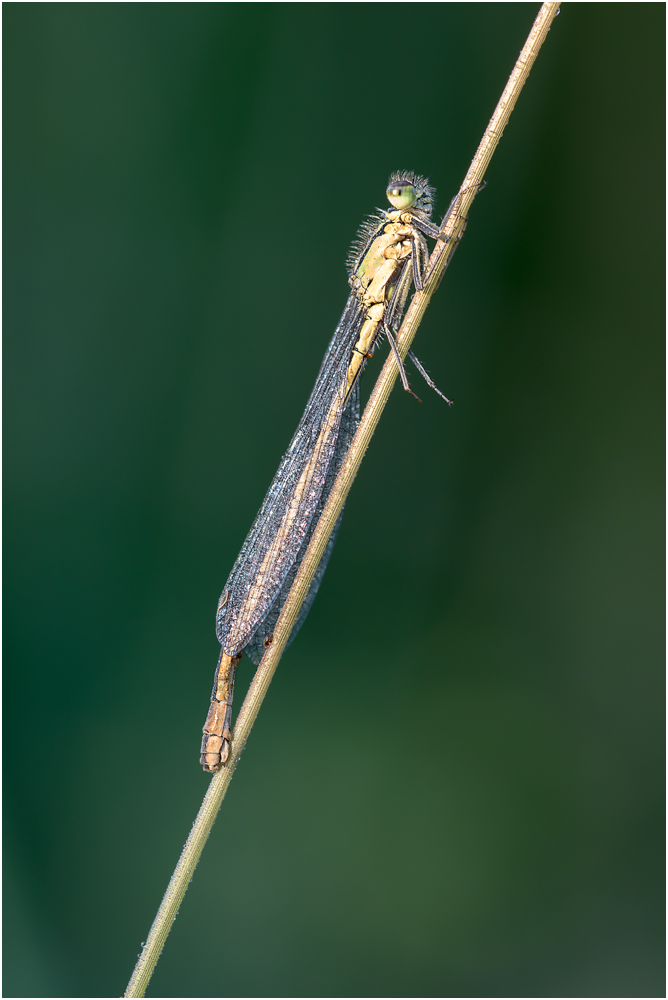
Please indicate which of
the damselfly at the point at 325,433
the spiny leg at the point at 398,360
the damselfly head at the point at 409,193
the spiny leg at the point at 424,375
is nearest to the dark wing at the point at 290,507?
the damselfly at the point at 325,433

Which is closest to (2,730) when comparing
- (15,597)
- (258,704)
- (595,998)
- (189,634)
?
(15,597)

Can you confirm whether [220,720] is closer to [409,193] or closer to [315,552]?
[315,552]

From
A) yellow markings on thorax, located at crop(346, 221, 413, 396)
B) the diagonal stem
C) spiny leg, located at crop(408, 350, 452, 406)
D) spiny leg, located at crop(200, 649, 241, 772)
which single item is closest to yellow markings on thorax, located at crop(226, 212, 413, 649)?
yellow markings on thorax, located at crop(346, 221, 413, 396)

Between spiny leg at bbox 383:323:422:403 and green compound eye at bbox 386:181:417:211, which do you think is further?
green compound eye at bbox 386:181:417:211

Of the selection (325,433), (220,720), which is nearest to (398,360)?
(325,433)

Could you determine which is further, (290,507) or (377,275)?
(377,275)

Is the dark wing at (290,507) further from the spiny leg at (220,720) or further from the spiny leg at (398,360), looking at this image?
the spiny leg at (398,360)

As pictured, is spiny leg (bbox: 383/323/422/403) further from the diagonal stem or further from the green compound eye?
the green compound eye
